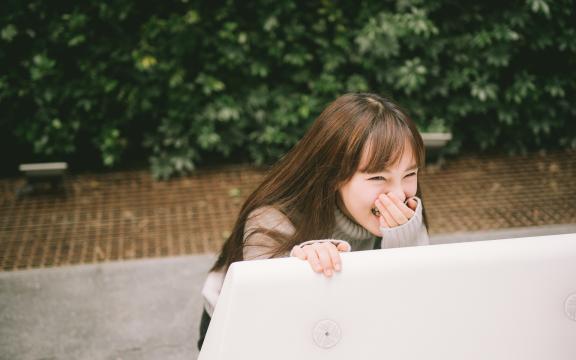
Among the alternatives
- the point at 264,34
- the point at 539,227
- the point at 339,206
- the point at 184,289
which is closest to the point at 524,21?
the point at 539,227

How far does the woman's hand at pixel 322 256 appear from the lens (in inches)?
46.6

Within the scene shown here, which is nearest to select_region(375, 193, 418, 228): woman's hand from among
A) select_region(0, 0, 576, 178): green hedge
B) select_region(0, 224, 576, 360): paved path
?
select_region(0, 224, 576, 360): paved path

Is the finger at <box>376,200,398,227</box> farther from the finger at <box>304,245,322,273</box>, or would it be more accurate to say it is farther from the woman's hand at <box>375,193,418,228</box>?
the finger at <box>304,245,322,273</box>

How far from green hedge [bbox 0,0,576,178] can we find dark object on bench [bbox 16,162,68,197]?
0.22 metres

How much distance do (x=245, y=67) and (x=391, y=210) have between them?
227cm

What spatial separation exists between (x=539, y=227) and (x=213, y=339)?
8.42 feet

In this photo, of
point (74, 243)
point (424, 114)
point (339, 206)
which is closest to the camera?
point (339, 206)

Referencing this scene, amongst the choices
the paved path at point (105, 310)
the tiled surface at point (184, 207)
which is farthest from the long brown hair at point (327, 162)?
the tiled surface at point (184, 207)

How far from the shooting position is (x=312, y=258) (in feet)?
3.95

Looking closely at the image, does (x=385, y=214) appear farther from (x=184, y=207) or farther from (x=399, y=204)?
(x=184, y=207)

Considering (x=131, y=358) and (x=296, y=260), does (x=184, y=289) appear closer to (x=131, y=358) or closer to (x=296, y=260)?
(x=131, y=358)

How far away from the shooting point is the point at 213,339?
115cm

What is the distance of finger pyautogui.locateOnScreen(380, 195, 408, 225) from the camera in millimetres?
1439

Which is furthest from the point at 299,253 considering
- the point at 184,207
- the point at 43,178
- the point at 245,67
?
the point at 43,178
